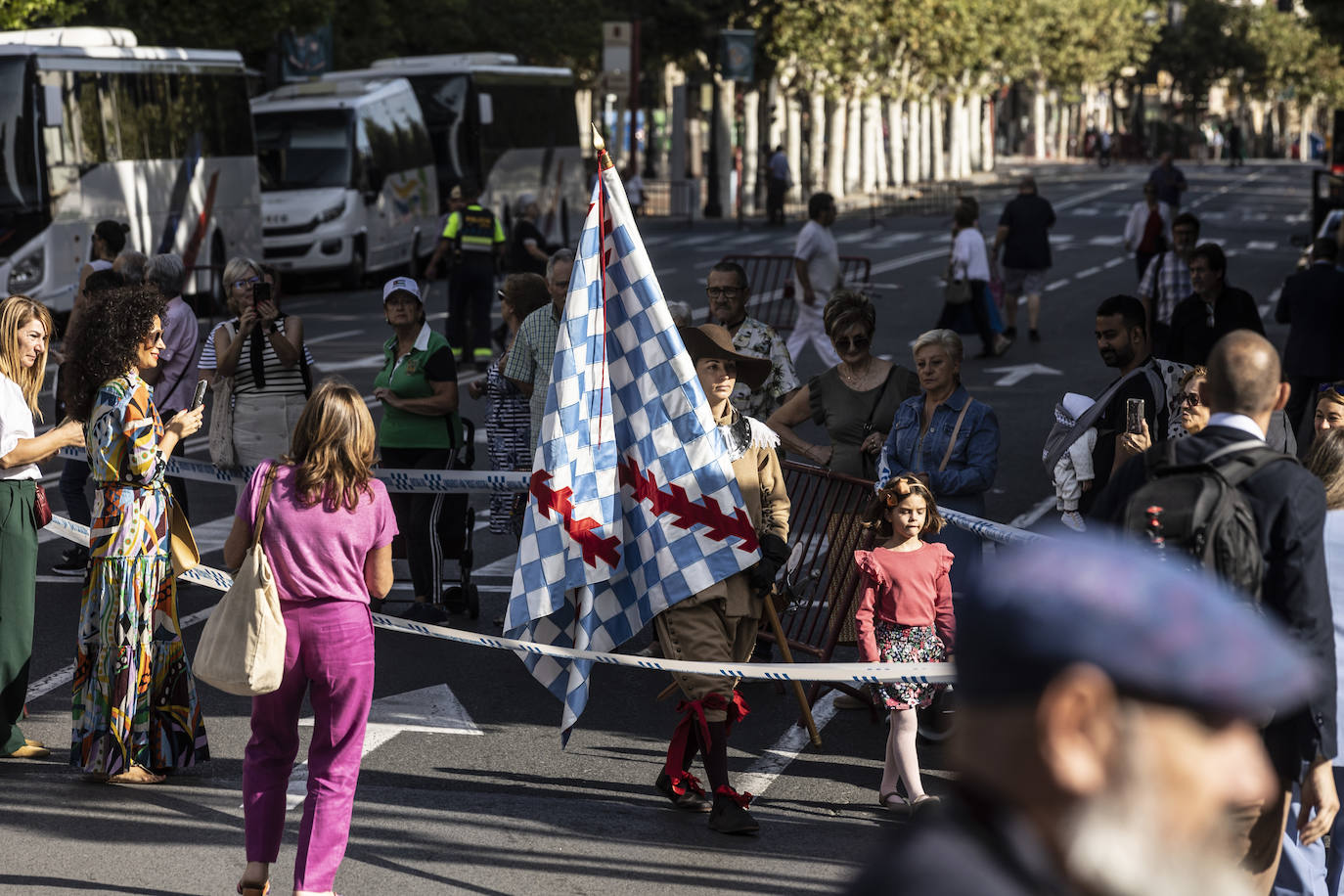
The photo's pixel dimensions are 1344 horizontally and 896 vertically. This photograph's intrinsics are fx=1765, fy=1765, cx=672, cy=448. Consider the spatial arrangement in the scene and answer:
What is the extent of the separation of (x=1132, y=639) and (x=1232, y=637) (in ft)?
0.28

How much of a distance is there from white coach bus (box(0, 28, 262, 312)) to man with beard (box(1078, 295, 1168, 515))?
1601 cm

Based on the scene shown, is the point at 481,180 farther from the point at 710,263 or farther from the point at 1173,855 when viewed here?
the point at 1173,855

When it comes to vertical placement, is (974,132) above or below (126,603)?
above

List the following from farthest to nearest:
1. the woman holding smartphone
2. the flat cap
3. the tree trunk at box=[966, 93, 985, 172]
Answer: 1. the tree trunk at box=[966, 93, 985, 172]
2. the woman holding smartphone
3. the flat cap

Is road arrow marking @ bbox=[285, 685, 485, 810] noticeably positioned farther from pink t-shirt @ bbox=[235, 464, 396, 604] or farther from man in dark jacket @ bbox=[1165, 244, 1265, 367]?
man in dark jacket @ bbox=[1165, 244, 1265, 367]

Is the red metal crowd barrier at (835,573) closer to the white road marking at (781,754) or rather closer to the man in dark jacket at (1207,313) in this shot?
the white road marking at (781,754)

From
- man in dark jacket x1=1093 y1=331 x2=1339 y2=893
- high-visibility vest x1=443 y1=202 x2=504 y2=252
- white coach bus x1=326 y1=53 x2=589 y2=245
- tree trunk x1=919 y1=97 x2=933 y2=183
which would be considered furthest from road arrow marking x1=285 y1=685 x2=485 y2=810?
tree trunk x1=919 y1=97 x2=933 y2=183

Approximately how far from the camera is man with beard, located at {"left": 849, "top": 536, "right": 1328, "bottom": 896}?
149 centimetres

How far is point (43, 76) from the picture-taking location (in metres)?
20.7

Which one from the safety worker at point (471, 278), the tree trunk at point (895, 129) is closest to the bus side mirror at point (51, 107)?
the safety worker at point (471, 278)

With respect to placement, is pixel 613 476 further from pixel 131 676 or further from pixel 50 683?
pixel 50 683

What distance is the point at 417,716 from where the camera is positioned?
741 cm

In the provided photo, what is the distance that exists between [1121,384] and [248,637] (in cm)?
353

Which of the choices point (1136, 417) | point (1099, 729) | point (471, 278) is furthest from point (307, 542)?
point (471, 278)
